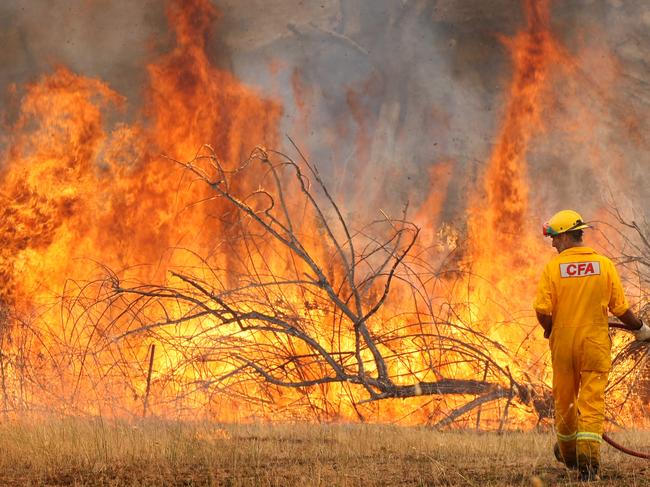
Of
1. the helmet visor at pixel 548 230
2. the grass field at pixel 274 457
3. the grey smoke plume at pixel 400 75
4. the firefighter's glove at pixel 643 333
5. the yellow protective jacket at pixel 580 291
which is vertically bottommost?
the grass field at pixel 274 457

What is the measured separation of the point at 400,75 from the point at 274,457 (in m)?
10.7

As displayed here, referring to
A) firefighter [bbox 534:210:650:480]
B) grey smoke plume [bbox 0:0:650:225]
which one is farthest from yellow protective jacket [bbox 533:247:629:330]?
grey smoke plume [bbox 0:0:650:225]

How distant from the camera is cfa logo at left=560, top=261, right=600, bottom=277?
585cm

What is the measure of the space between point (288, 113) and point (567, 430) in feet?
35.5

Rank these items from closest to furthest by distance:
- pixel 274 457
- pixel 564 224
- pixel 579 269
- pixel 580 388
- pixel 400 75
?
pixel 580 388 < pixel 579 269 < pixel 564 224 < pixel 274 457 < pixel 400 75

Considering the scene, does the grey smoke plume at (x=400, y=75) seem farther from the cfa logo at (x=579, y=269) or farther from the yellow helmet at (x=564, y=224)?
the cfa logo at (x=579, y=269)

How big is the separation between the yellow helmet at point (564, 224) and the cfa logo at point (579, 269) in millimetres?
255

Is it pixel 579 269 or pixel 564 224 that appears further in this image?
pixel 564 224

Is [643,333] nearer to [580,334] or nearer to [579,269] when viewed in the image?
[580,334]

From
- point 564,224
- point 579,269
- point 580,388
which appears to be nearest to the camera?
point 580,388

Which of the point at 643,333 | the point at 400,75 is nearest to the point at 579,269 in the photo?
the point at 643,333

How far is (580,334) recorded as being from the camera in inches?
228


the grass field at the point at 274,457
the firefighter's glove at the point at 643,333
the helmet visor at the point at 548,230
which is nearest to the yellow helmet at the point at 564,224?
the helmet visor at the point at 548,230

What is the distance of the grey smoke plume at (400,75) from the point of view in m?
15.5
